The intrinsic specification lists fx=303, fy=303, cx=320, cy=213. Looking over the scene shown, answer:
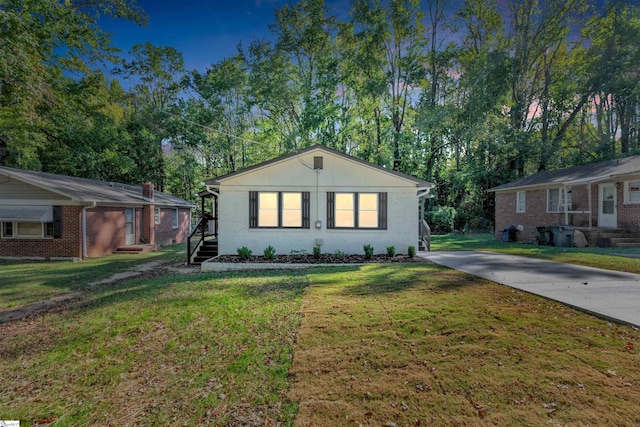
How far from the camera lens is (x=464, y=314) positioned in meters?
4.57

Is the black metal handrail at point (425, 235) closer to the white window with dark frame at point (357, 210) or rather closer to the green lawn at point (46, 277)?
the white window with dark frame at point (357, 210)

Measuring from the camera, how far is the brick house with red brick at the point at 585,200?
13.4m

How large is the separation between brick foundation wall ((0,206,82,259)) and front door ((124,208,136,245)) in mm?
3255

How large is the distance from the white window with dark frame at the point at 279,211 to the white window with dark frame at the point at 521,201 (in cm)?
1429

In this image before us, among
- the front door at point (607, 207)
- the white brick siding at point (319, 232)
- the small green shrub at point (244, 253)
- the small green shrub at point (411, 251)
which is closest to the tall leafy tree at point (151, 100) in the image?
the white brick siding at point (319, 232)

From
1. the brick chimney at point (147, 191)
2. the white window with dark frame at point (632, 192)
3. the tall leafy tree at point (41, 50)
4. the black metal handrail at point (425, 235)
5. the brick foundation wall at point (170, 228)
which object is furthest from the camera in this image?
the brick foundation wall at point (170, 228)

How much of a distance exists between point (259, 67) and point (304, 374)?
26259 millimetres

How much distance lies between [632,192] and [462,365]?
53.0ft

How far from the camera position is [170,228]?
21156mm

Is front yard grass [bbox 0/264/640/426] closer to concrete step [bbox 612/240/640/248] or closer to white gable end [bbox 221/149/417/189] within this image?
white gable end [bbox 221/149/417/189]

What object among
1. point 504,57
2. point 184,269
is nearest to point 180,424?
point 184,269

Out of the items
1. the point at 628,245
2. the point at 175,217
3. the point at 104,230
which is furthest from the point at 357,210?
the point at 175,217

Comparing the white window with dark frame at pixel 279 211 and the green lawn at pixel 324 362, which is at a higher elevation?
the white window with dark frame at pixel 279 211

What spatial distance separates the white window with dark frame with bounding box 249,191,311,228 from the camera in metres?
11.1
